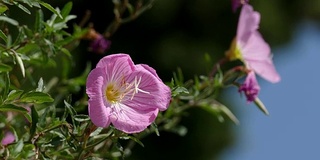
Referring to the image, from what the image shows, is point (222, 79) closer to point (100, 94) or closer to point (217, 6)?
point (100, 94)

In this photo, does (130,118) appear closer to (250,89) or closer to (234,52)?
(250,89)

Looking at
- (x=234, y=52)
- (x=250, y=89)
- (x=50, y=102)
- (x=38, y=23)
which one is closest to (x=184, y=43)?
(x=234, y=52)

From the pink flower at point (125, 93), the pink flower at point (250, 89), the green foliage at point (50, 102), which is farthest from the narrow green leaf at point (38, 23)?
the pink flower at point (250, 89)

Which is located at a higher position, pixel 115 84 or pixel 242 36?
pixel 115 84

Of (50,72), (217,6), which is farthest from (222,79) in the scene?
(217,6)

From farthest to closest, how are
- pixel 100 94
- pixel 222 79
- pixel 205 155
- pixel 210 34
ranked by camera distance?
pixel 210 34 → pixel 205 155 → pixel 222 79 → pixel 100 94

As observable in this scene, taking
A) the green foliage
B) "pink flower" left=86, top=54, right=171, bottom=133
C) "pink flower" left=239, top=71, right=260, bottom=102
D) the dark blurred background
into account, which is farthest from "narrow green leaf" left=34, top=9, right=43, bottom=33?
the dark blurred background
